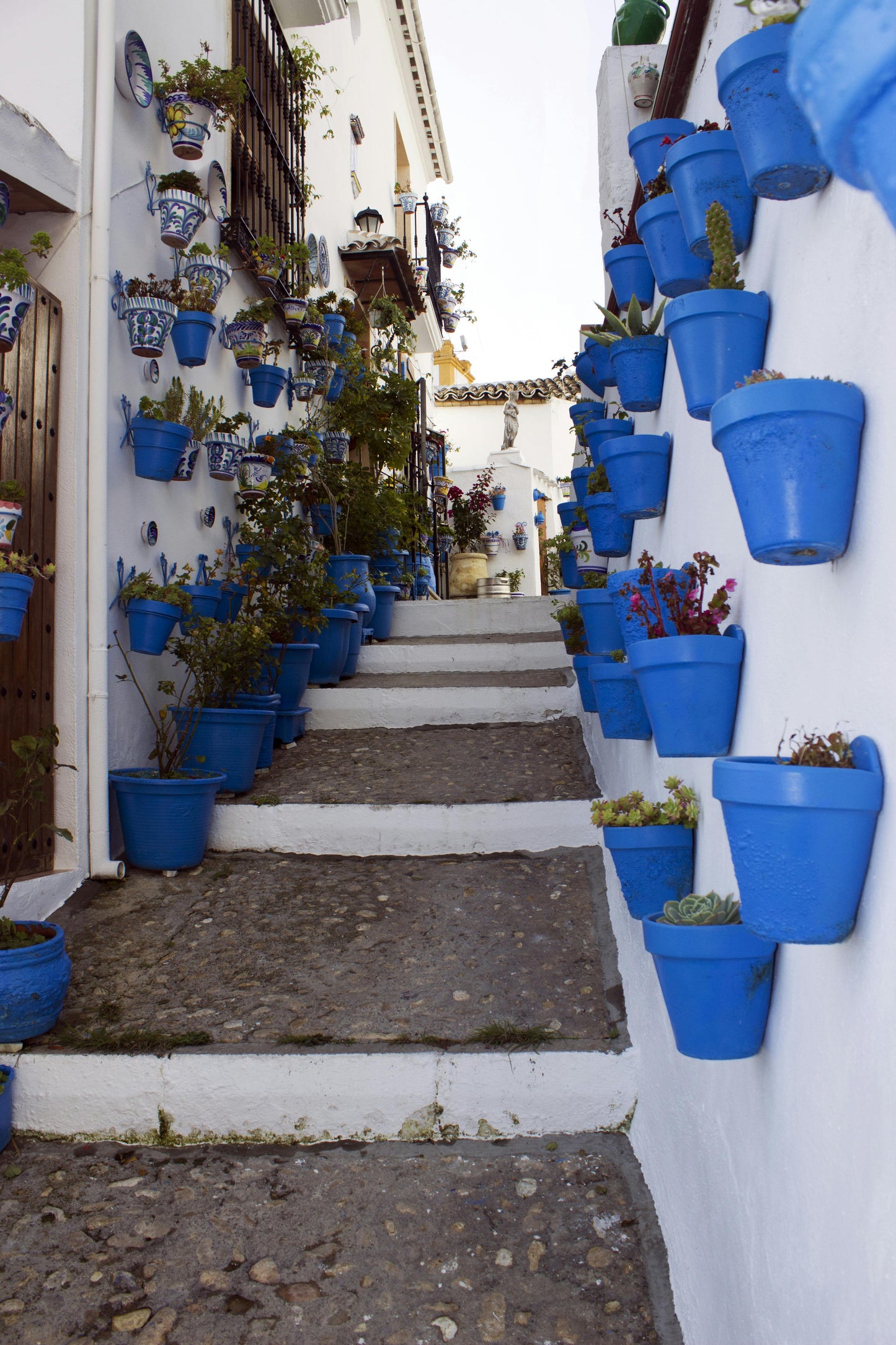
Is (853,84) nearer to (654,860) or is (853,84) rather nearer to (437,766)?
(654,860)

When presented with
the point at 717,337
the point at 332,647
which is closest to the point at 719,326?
the point at 717,337

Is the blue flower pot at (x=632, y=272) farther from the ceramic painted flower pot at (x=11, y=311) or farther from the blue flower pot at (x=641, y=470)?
the ceramic painted flower pot at (x=11, y=311)

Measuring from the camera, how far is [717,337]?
148 cm

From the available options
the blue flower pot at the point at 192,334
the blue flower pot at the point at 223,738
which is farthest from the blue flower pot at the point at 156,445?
the blue flower pot at the point at 223,738

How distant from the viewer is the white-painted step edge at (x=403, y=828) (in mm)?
3824

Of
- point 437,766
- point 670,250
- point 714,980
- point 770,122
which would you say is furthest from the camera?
point 437,766

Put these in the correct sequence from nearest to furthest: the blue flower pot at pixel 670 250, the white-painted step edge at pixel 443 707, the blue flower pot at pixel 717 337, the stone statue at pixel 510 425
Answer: the blue flower pot at pixel 717 337
the blue flower pot at pixel 670 250
the white-painted step edge at pixel 443 707
the stone statue at pixel 510 425

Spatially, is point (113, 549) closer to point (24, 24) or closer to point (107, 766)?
point (107, 766)

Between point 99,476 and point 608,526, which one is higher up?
point 99,476

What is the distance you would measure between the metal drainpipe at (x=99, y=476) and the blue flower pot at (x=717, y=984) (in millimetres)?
2631

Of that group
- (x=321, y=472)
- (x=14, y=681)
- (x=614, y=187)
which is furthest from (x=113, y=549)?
(x=321, y=472)

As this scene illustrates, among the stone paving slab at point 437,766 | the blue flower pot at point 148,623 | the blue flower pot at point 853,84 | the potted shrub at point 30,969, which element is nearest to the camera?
the blue flower pot at point 853,84

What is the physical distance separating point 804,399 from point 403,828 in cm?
304

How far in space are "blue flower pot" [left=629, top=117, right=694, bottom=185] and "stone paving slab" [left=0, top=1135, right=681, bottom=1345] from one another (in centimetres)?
237
